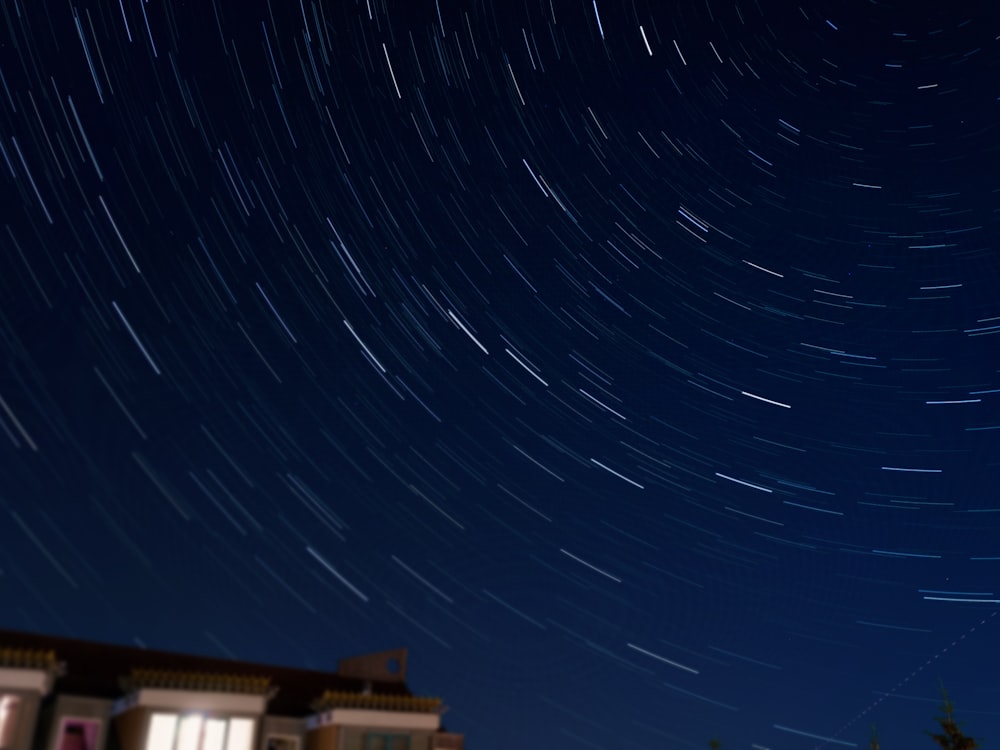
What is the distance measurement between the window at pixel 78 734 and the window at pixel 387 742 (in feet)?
19.4

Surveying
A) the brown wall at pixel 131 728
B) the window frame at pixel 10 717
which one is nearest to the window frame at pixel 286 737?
the brown wall at pixel 131 728

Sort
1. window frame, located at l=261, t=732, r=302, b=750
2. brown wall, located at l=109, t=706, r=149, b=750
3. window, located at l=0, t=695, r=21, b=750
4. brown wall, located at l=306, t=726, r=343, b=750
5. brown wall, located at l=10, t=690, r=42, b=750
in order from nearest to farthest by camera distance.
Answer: window, located at l=0, t=695, r=21, b=750 → brown wall, located at l=10, t=690, r=42, b=750 → brown wall, located at l=109, t=706, r=149, b=750 → brown wall, located at l=306, t=726, r=343, b=750 → window frame, located at l=261, t=732, r=302, b=750

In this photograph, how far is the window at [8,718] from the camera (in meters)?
17.7

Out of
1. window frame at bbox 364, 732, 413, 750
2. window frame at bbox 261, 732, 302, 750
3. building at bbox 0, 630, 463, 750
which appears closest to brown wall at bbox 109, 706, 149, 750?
building at bbox 0, 630, 463, 750

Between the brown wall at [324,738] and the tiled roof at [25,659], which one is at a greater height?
the tiled roof at [25,659]

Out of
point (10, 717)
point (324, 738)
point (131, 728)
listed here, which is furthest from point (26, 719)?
point (324, 738)

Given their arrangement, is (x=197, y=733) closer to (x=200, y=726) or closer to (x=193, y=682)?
(x=200, y=726)

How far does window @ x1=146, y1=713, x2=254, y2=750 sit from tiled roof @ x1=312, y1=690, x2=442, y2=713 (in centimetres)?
180

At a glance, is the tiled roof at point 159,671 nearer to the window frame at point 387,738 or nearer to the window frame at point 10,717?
the window frame at point 10,717

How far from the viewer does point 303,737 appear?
22.0 meters

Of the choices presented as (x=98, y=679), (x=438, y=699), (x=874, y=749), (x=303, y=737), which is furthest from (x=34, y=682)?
(x=874, y=749)

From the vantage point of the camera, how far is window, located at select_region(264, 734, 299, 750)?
21.6 metres

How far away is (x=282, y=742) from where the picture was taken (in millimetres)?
21719

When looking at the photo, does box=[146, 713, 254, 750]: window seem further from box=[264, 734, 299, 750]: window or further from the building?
box=[264, 734, 299, 750]: window
